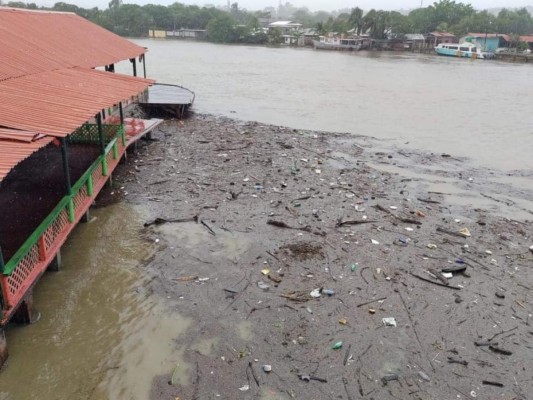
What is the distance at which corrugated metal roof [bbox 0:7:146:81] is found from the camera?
10.1 meters

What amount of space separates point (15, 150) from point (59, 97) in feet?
9.66

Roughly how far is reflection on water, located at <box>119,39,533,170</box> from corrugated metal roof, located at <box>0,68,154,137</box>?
427 inches

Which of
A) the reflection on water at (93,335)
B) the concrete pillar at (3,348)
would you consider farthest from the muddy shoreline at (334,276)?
the concrete pillar at (3,348)

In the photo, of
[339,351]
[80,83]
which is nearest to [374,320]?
[339,351]

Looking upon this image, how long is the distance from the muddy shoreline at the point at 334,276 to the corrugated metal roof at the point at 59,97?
239cm

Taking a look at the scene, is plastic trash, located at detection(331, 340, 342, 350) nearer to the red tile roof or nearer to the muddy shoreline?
the muddy shoreline

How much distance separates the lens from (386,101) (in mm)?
26266

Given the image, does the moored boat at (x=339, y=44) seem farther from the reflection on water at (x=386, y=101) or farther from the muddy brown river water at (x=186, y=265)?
the muddy brown river water at (x=186, y=265)

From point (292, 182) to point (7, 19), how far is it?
963cm

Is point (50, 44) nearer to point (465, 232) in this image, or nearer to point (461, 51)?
point (465, 232)

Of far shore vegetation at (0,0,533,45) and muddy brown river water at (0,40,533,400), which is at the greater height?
far shore vegetation at (0,0,533,45)

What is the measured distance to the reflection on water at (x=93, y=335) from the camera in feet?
16.8

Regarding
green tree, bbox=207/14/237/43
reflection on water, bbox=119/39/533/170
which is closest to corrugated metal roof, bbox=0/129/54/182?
reflection on water, bbox=119/39/533/170

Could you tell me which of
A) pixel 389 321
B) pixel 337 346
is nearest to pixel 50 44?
pixel 337 346
